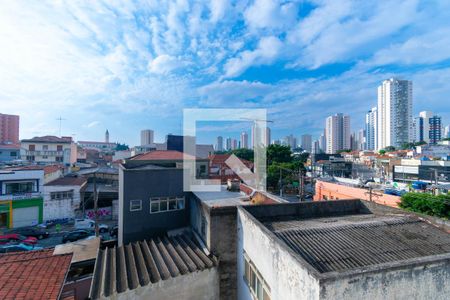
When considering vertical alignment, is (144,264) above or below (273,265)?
below

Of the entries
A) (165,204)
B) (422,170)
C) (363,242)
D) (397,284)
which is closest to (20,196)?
(165,204)

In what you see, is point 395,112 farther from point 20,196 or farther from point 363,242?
point 20,196

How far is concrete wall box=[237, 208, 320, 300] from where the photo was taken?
3.21m

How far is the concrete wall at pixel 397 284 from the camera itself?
290 centimetres

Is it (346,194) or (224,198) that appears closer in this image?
(224,198)

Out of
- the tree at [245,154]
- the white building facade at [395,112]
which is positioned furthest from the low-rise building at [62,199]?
the white building facade at [395,112]

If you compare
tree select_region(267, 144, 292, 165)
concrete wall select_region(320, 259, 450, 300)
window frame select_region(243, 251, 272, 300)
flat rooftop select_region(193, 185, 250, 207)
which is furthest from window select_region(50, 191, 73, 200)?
tree select_region(267, 144, 292, 165)

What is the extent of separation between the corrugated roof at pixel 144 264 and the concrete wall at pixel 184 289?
4.6 inches

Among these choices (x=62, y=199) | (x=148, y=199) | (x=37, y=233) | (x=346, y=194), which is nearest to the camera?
(x=148, y=199)

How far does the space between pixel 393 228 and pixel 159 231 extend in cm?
835

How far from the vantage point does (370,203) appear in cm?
734

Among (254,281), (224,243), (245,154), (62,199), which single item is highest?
(245,154)

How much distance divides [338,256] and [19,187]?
2382 centimetres

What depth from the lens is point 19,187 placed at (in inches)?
734
